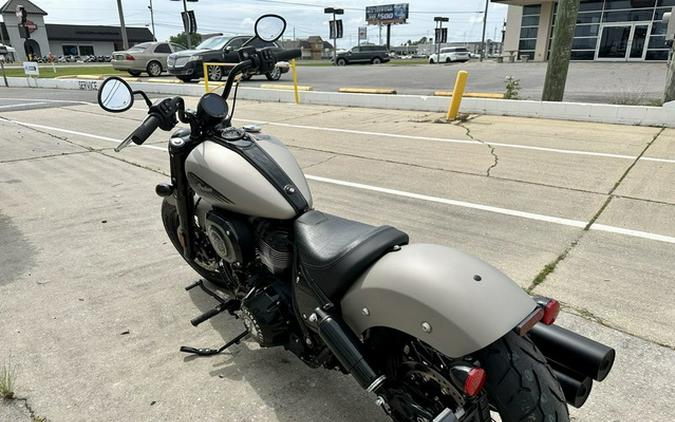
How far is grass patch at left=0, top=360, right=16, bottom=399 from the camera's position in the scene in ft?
7.74

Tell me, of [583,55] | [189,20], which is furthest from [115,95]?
[583,55]

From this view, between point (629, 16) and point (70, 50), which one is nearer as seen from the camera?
point (629, 16)

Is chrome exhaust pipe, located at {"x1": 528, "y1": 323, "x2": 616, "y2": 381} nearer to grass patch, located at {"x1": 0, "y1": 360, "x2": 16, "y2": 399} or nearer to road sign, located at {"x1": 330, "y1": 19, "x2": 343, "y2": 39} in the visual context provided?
grass patch, located at {"x1": 0, "y1": 360, "x2": 16, "y2": 399}

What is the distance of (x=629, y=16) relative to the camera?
85.9 ft

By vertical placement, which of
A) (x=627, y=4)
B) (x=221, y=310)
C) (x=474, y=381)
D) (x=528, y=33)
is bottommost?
(x=221, y=310)

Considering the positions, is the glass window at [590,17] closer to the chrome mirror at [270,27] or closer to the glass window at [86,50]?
the chrome mirror at [270,27]

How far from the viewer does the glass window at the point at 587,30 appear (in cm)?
2773

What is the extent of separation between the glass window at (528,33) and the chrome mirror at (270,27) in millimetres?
33322

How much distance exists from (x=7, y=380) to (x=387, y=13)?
73.4 meters

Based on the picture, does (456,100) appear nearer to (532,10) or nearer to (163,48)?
(163,48)

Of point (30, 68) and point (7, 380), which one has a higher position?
point (30, 68)

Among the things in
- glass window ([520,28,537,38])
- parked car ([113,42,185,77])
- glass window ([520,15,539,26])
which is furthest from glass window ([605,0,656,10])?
parked car ([113,42,185,77])

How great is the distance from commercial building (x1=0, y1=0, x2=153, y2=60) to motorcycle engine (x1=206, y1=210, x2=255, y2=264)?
257 feet

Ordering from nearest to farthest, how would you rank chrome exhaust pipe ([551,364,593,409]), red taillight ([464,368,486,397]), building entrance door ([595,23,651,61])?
red taillight ([464,368,486,397])
chrome exhaust pipe ([551,364,593,409])
building entrance door ([595,23,651,61])
